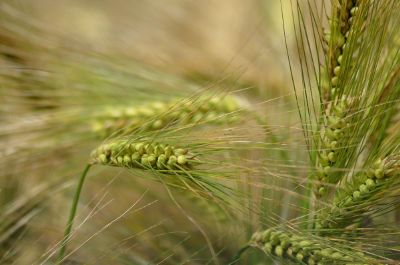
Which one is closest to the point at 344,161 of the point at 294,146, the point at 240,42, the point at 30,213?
the point at 294,146

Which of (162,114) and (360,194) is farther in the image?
(162,114)

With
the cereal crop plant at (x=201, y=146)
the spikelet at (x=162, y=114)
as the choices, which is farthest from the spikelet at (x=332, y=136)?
the spikelet at (x=162, y=114)

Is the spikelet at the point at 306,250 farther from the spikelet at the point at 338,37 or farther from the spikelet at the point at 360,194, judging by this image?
the spikelet at the point at 338,37

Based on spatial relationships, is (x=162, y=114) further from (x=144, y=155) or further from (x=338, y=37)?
(x=338, y=37)

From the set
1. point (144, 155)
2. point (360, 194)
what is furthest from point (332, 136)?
point (144, 155)

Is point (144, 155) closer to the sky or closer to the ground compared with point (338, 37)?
closer to the ground
